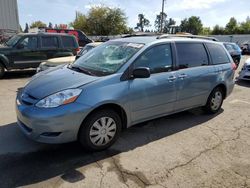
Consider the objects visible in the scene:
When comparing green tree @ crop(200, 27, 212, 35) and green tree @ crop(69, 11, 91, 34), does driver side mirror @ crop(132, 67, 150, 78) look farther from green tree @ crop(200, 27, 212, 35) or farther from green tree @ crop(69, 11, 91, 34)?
green tree @ crop(200, 27, 212, 35)

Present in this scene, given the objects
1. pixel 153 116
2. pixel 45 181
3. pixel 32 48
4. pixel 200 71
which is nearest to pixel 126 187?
pixel 45 181

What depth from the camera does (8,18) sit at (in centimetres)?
2206

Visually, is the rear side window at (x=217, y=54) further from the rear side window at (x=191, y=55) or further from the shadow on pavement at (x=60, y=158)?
the shadow on pavement at (x=60, y=158)

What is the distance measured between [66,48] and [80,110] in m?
8.15

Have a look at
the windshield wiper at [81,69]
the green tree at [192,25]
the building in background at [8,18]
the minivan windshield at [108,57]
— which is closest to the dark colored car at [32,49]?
the minivan windshield at [108,57]

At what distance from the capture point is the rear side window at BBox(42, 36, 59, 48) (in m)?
10.8

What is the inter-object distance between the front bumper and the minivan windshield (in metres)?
0.81

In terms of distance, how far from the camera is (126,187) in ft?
10.5

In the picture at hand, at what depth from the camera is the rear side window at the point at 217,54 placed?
19.2ft

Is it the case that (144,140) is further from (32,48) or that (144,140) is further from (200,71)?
(32,48)

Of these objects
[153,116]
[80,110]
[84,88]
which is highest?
[84,88]

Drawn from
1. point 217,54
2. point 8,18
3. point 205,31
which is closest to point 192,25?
point 205,31

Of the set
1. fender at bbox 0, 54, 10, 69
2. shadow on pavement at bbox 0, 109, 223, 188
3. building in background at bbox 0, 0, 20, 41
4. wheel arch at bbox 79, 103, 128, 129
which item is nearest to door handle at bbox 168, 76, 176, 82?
shadow on pavement at bbox 0, 109, 223, 188

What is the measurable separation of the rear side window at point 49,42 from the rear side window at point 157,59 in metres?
7.27
